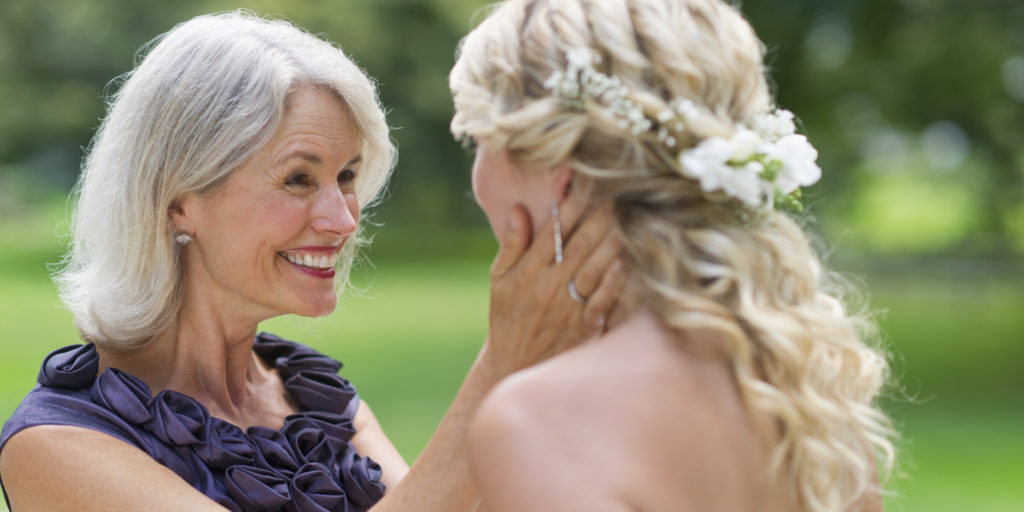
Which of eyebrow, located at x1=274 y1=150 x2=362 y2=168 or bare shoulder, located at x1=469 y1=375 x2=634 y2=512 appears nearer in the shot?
bare shoulder, located at x1=469 y1=375 x2=634 y2=512

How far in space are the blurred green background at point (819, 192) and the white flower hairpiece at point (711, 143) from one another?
175 cm

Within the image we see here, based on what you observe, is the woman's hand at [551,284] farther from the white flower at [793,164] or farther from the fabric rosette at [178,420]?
the fabric rosette at [178,420]

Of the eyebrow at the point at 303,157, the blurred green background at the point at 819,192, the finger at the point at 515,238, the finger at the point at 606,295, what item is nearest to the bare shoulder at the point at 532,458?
the finger at the point at 606,295

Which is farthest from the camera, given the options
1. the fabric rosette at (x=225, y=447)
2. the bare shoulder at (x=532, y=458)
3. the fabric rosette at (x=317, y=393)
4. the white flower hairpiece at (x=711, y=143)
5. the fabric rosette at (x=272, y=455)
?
the fabric rosette at (x=317, y=393)

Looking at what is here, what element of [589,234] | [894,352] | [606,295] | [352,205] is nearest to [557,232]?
[589,234]

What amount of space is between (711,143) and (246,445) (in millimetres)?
1784

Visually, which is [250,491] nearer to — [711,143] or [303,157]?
[303,157]

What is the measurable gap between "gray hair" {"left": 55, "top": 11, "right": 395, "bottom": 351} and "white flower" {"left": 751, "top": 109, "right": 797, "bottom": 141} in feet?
5.16

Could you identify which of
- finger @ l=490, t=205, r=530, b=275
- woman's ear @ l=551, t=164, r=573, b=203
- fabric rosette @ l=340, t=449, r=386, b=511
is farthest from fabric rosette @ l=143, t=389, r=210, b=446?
woman's ear @ l=551, t=164, r=573, b=203

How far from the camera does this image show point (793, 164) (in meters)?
2.46

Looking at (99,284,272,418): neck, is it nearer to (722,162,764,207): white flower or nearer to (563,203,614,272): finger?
(563,203,614,272): finger

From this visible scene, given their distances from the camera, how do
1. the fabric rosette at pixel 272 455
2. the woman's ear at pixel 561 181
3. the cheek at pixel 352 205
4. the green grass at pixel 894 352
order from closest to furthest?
the woman's ear at pixel 561 181 → the fabric rosette at pixel 272 455 → the cheek at pixel 352 205 → the green grass at pixel 894 352

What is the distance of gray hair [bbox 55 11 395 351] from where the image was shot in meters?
3.30

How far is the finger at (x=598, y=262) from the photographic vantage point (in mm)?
2432
